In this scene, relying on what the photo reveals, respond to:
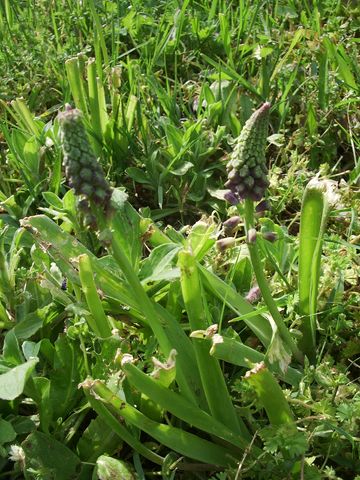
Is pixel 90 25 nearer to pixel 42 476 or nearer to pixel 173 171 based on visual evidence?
pixel 173 171

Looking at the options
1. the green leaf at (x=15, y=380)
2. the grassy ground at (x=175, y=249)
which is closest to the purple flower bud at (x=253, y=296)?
the grassy ground at (x=175, y=249)

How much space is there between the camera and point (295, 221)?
281 centimetres

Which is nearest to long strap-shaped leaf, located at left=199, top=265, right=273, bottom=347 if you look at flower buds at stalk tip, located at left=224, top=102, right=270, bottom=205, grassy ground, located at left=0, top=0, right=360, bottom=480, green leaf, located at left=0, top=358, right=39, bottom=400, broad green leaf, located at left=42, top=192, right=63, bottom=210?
grassy ground, located at left=0, top=0, right=360, bottom=480

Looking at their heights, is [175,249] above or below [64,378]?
above

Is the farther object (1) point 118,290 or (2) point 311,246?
(1) point 118,290

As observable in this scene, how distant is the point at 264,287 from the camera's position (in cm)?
190

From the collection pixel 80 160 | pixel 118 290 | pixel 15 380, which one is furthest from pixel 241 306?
pixel 80 160

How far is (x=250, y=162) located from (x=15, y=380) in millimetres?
868

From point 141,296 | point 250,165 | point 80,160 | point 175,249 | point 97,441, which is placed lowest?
point 97,441

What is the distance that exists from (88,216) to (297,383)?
2.90ft

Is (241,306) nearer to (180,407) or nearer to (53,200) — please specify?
(180,407)

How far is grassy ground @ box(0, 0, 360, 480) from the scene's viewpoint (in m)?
1.91

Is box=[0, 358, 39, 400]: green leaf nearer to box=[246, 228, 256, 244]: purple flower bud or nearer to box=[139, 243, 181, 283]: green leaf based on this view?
box=[139, 243, 181, 283]: green leaf

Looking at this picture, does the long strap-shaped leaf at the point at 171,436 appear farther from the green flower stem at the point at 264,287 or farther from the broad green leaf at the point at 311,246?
the broad green leaf at the point at 311,246
